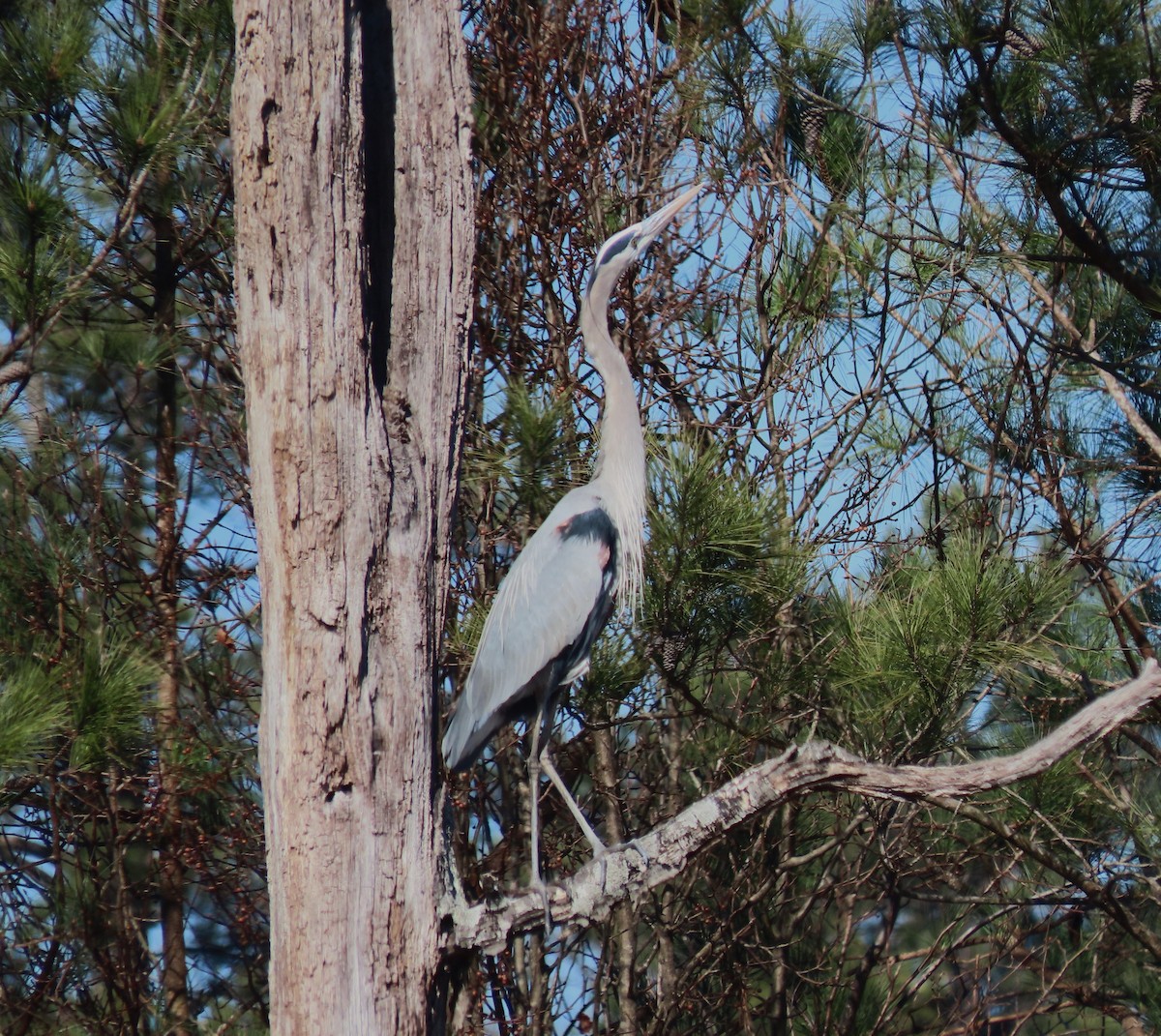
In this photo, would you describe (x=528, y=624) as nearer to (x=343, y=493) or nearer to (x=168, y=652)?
(x=343, y=493)

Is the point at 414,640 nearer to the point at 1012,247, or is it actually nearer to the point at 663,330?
the point at 663,330

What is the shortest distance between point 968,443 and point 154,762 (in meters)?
2.71


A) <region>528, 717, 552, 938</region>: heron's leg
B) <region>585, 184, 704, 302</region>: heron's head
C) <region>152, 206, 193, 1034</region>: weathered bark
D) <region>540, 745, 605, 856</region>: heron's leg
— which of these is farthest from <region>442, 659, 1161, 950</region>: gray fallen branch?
<region>152, 206, 193, 1034</region>: weathered bark

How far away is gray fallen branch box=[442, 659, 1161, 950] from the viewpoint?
2385 millimetres

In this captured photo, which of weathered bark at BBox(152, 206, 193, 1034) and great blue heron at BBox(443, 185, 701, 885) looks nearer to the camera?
great blue heron at BBox(443, 185, 701, 885)

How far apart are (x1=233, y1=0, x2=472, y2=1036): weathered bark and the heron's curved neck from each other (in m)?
0.86

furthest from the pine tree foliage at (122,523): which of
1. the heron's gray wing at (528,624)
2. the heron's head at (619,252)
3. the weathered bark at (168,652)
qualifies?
the heron's head at (619,252)

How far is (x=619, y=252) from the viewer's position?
343 cm

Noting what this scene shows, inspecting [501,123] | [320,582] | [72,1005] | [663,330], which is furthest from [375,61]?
[72,1005]

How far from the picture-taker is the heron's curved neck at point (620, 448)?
336cm

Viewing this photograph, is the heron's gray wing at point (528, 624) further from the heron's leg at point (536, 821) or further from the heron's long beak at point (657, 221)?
the heron's long beak at point (657, 221)

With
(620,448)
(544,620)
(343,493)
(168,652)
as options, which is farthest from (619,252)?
(168,652)

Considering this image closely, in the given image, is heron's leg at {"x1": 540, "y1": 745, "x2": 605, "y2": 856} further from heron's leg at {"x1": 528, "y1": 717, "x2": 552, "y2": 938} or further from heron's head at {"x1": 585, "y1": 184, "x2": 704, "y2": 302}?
heron's head at {"x1": 585, "y1": 184, "x2": 704, "y2": 302}

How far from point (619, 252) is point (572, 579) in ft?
2.65
